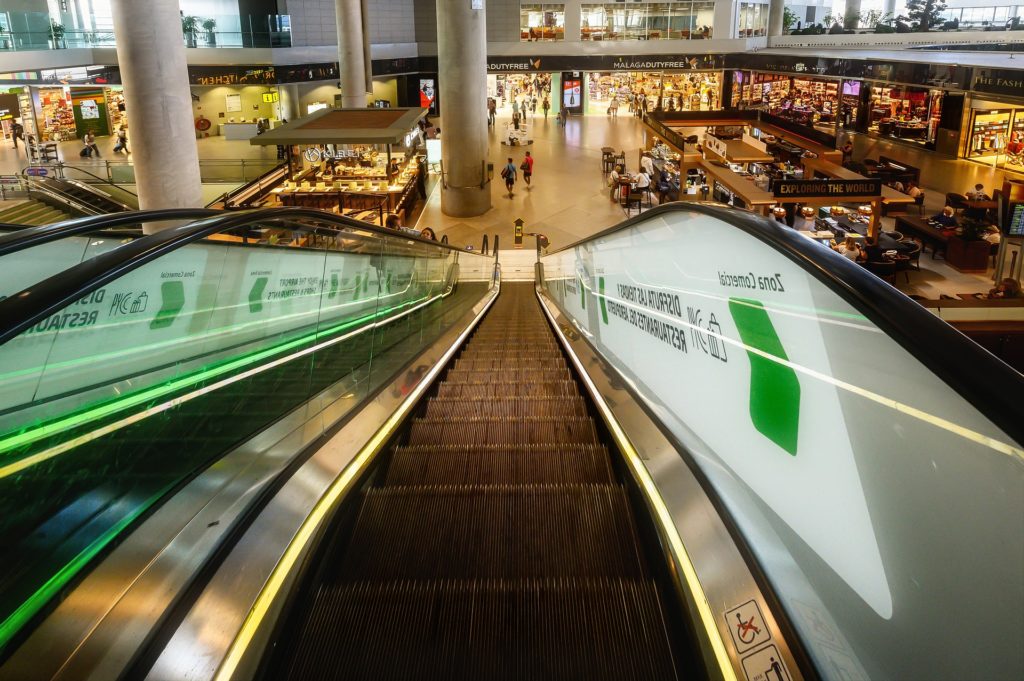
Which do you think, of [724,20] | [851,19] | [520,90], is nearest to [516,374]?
[851,19]

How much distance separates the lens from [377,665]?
1.92m

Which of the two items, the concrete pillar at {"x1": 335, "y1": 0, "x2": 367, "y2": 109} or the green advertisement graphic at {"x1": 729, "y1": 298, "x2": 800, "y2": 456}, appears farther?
the concrete pillar at {"x1": 335, "y1": 0, "x2": 367, "y2": 109}

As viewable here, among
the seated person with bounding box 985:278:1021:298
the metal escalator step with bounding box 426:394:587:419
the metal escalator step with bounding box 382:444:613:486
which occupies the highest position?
the metal escalator step with bounding box 382:444:613:486

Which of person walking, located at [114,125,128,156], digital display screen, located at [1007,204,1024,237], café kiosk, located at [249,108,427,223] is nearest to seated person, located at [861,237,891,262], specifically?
digital display screen, located at [1007,204,1024,237]

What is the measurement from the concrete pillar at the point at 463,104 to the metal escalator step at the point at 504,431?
600 inches

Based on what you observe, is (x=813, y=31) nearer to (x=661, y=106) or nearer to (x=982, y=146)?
(x=661, y=106)

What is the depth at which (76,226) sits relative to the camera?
7.34 ft

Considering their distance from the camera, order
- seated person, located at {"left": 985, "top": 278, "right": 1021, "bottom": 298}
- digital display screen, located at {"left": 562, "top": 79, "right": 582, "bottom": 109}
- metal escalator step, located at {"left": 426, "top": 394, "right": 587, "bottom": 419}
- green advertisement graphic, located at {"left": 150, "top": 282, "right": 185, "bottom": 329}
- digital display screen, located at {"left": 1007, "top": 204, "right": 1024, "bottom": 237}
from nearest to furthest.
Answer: green advertisement graphic, located at {"left": 150, "top": 282, "right": 185, "bottom": 329}, metal escalator step, located at {"left": 426, "top": 394, "right": 587, "bottom": 419}, seated person, located at {"left": 985, "top": 278, "right": 1021, "bottom": 298}, digital display screen, located at {"left": 1007, "top": 204, "right": 1024, "bottom": 237}, digital display screen, located at {"left": 562, "top": 79, "right": 582, "bottom": 109}

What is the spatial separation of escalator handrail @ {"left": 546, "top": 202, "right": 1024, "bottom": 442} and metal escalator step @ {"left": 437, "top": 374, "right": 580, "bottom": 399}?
3411 mm

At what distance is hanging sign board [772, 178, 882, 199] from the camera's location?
39.4 feet

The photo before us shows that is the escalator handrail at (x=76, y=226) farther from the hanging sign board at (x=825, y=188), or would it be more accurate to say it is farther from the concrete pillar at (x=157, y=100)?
the hanging sign board at (x=825, y=188)

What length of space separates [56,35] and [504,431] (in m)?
19.6

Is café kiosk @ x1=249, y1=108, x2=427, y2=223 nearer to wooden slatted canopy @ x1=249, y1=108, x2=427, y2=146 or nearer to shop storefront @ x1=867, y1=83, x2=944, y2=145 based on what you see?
wooden slatted canopy @ x1=249, y1=108, x2=427, y2=146

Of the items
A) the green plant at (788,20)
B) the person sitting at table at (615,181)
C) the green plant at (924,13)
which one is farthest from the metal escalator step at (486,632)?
the green plant at (788,20)
